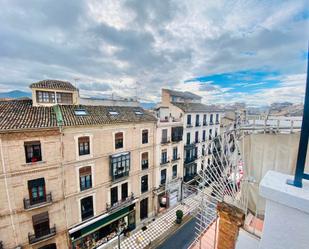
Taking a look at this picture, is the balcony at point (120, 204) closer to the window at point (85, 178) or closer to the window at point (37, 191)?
the window at point (85, 178)

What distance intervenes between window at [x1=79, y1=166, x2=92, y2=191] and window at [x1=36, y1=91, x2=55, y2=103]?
269 inches

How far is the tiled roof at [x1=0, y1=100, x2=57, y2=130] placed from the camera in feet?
34.8

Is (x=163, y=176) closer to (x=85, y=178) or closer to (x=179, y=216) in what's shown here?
(x=179, y=216)

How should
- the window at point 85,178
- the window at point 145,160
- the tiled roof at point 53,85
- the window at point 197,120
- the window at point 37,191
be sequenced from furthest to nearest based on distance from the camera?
the window at point 197,120, the window at point 145,160, the tiled roof at point 53,85, the window at point 85,178, the window at point 37,191

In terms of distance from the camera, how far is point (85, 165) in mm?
13539

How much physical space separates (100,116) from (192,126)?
13.4 m

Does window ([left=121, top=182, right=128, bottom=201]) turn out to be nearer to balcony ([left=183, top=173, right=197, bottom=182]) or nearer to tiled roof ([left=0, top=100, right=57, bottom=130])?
tiled roof ([left=0, top=100, right=57, bottom=130])

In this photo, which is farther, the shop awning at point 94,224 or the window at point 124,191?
the window at point 124,191

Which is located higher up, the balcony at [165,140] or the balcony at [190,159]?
the balcony at [165,140]

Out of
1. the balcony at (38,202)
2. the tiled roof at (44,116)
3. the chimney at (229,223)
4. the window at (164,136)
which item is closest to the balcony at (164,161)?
the window at (164,136)

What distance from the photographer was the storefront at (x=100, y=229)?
13.8 meters

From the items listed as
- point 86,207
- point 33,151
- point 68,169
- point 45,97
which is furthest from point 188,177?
point 45,97

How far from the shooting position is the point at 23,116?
38.0 ft

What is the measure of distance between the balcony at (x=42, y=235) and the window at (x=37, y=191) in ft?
8.40
